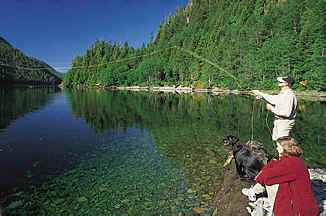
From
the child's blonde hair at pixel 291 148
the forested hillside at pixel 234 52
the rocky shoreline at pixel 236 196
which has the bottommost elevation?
the rocky shoreline at pixel 236 196

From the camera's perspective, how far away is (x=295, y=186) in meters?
3.88

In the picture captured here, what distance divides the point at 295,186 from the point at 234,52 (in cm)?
8147

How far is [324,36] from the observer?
166 feet

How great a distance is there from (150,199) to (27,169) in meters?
6.72

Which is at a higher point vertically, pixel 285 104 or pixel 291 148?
pixel 285 104

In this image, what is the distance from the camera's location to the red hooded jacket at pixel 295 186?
384 cm

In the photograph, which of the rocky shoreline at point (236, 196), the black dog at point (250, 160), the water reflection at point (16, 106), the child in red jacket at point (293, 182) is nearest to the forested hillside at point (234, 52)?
the black dog at point (250, 160)

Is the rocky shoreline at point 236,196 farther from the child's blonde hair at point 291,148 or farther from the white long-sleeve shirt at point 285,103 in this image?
the white long-sleeve shirt at point 285,103

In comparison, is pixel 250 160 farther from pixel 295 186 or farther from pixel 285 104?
pixel 295 186

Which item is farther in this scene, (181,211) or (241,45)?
(241,45)

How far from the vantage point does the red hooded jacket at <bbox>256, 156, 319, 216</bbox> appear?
3.84 metres

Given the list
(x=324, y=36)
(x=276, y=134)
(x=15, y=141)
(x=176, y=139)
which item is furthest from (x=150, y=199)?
→ (x=324, y=36)

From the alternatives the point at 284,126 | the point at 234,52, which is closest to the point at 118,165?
the point at 284,126

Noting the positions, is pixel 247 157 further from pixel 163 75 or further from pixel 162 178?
pixel 163 75
